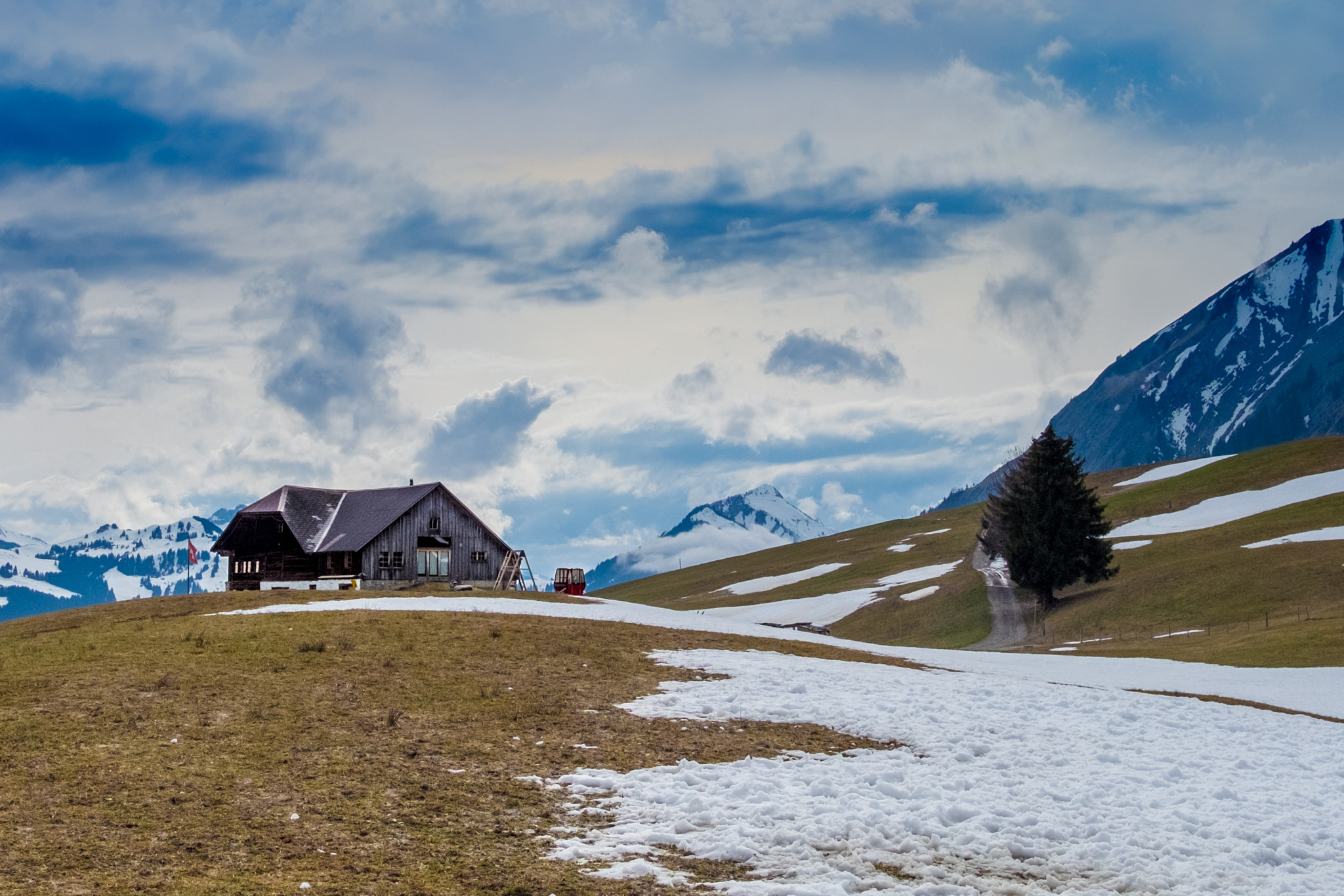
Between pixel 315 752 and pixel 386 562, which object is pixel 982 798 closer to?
pixel 315 752

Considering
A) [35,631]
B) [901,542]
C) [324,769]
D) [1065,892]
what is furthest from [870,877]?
[901,542]

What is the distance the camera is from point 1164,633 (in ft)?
190

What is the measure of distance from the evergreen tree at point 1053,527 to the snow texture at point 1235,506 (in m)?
15.0

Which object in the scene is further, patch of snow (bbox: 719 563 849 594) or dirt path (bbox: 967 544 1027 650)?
patch of snow (bbox: 719 563 849 594)

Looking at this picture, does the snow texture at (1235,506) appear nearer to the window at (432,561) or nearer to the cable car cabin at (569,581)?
the cable car cabin at (569,581)

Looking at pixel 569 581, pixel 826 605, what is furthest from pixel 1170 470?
pixel 569 581

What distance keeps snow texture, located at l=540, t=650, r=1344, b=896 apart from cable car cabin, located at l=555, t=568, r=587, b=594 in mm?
42776

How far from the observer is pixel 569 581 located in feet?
220

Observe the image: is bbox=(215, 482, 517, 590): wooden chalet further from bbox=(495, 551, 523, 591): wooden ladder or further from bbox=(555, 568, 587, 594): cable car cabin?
bbox=(555, 568, 587, 594): cable car cabin

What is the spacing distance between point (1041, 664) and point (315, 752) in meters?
33.2

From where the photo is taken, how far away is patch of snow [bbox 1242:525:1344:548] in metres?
65.8

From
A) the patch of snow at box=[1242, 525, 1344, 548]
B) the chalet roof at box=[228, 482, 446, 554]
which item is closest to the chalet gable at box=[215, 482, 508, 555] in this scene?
the chalet roof at box=[228, 482, 446, 554]

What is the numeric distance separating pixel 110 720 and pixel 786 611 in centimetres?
7888

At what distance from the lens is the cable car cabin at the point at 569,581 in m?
66.2
